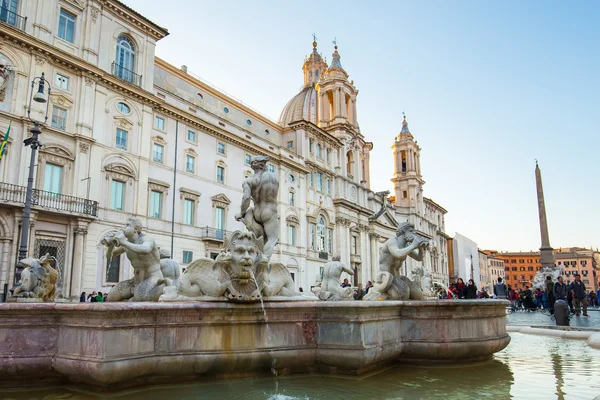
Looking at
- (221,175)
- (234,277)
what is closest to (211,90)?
(221,175)

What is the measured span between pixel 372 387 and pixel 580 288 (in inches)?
576

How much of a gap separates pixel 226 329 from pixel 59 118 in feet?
65.8

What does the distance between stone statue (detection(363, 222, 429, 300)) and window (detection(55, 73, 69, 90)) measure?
1972 cm

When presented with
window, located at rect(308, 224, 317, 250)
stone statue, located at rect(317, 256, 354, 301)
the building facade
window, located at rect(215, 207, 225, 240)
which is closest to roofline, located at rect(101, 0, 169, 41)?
the building facade

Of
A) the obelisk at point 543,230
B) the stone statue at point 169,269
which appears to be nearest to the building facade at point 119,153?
the stone statue at point 169,269

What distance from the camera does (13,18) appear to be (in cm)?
2066

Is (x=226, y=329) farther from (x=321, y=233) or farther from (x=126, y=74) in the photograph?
(x=321, y=233)

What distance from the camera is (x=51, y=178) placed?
68.8 ft

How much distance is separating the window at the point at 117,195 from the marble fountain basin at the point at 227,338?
1999 cm

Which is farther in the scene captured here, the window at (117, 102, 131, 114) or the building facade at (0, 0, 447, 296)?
the window at (117, 102, 131, 114)

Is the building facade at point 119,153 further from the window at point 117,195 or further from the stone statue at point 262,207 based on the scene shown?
the stone statue at point 262,207

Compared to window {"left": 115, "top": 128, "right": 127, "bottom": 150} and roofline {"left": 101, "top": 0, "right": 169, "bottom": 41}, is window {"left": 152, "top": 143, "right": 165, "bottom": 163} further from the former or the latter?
roofline {"left": 101, "top": 0, "right": 169, "bottom": 41}

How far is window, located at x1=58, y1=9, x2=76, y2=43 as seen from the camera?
73.6 ft

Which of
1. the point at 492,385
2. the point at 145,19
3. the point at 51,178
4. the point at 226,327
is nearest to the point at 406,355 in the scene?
the point at 492,385
